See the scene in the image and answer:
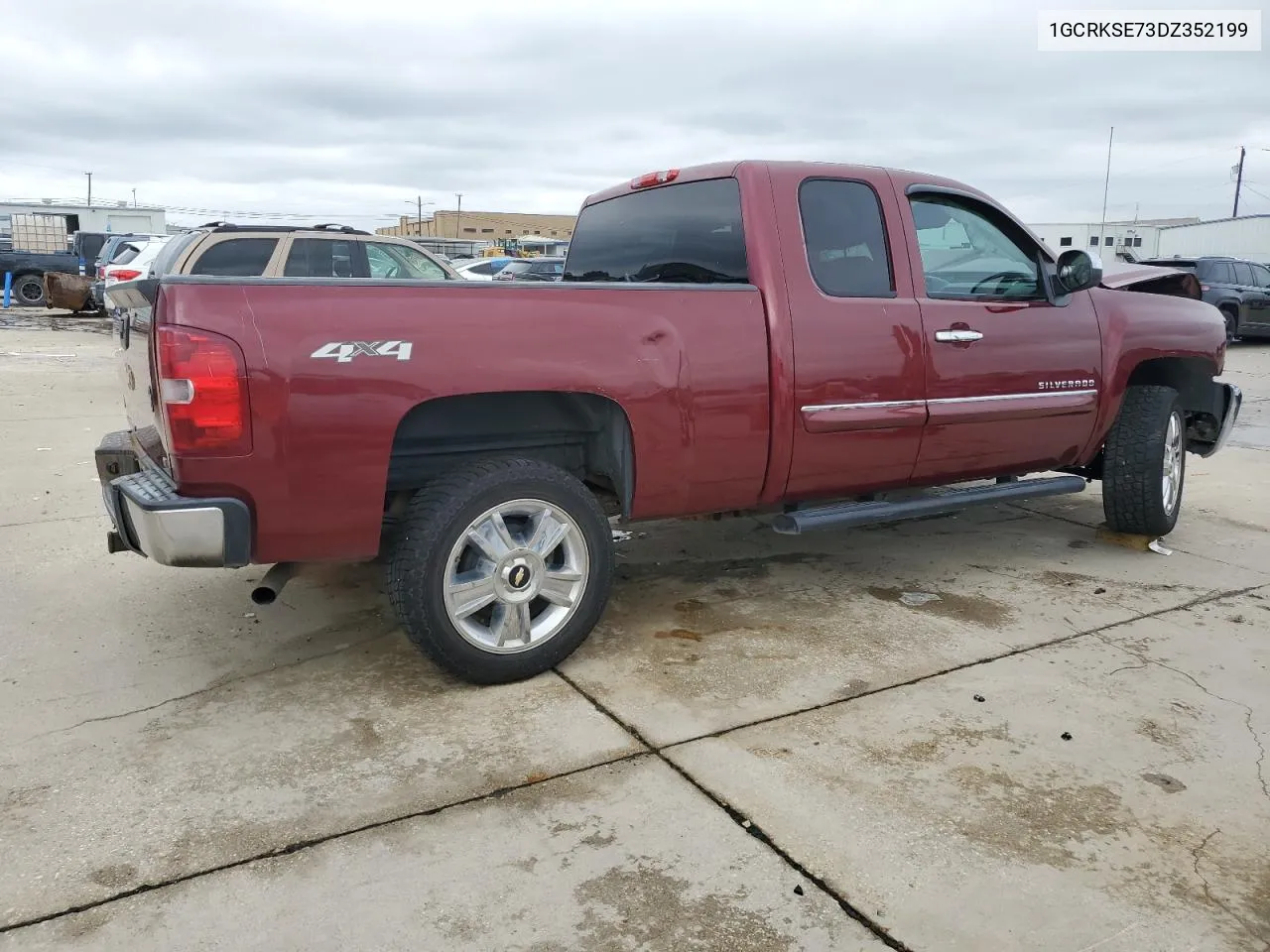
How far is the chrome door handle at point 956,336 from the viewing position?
13.9ft

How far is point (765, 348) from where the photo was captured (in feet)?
12.3

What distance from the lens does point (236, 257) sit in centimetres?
1047

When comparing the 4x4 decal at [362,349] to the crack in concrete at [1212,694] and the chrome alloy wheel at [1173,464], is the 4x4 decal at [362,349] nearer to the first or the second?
the crack in concrete at [1212,694]

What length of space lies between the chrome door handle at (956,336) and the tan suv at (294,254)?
6.93m

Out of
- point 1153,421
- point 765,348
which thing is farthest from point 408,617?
point 1153,421

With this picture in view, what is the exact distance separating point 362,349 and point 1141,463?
13.1 feet

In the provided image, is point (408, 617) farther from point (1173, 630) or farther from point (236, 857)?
point (1173, 630)

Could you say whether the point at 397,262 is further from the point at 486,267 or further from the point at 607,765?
the point at 486,267

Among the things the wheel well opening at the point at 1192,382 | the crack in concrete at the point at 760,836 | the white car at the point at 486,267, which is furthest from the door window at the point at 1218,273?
the crack in concrete at the point at 760,836

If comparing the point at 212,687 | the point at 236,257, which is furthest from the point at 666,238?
the point at 236,257

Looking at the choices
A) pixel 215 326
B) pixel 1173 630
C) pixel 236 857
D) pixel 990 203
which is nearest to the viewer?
pixel 236 857

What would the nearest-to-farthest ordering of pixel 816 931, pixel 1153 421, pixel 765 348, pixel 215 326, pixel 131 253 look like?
1. pixel 816 931
2. pixel 215 326
3. pixel 765 348
4. pixel 1153 421
5. pixel 131 253

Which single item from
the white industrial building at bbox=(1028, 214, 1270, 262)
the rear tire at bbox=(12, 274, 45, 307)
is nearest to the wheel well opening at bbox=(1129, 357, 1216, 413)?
the rear tire at bbox=(12, 274, 45, 307)

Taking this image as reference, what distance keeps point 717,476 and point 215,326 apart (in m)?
1.81
